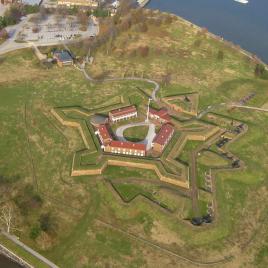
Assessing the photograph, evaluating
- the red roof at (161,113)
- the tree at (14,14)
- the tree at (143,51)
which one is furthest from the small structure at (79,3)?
the red roof at (161,113)

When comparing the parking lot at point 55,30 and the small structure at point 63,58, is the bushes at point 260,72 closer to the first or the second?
the small structure at point 63,58

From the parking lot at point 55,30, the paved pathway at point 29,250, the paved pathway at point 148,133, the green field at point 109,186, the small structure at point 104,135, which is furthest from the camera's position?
the parking lot at point 55,30

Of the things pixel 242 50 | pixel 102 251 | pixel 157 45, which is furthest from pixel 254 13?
pixel 102 251

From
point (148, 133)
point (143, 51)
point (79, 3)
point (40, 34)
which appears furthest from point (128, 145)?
point (79, 3)

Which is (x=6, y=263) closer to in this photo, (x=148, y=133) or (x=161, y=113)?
(x=148, y=133)

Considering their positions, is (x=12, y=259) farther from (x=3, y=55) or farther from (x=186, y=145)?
(x=3, y=55)

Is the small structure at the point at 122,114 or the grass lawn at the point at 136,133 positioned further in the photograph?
the small structure at the point at 122,114
